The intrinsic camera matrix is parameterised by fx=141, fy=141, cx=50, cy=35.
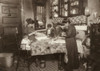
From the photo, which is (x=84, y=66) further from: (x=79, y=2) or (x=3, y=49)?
(x=3, y=49)

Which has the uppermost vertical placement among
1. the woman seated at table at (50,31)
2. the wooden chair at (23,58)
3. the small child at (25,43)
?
the woman seated at table at (50,31)

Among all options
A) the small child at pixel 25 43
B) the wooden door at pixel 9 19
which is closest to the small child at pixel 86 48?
the small child at pixel 25 43

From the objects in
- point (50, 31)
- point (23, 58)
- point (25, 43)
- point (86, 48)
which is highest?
point (50, 31)

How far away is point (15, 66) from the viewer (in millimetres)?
3451

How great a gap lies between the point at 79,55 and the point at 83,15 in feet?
3.50

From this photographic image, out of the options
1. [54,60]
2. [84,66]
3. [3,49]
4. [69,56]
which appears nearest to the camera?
[69,56]

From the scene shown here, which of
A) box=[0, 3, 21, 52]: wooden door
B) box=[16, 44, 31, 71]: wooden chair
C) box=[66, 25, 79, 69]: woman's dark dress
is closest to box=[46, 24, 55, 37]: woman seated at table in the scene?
box=[66, 25, 79, 69]: woman's dark dress

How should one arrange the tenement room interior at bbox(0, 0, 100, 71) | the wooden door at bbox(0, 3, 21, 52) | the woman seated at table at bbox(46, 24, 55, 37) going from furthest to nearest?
1. the wooden door at bbox(0, 3, 21, 52)
2. the woman seated at table at bbox(46, 24, 55, 37)
3. the tenement room interior at bbox(0, 0, 100, 71)

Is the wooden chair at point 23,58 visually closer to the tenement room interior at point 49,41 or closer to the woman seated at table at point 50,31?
the tenement room interior at point 49,41

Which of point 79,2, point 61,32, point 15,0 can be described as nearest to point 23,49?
point 61,32

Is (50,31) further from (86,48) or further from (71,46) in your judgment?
(86,48)

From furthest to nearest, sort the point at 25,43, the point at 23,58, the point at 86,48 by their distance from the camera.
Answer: the point at 23,58, the point at 86,48, the point at 25,43

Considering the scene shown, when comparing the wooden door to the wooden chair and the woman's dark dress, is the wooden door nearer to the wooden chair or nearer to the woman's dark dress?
the wooden chair

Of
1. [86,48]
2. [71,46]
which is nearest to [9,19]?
[71,46]
